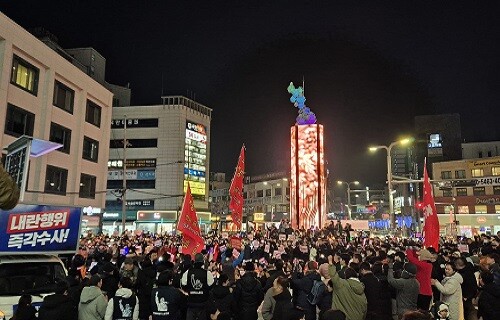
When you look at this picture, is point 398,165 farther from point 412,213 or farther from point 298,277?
point 298,277

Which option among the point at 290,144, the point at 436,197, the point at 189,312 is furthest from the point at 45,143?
the point at 436,197

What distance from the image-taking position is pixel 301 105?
1823 inches

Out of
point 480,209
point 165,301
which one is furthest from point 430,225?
point 480,209

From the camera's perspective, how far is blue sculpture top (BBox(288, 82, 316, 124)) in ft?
147

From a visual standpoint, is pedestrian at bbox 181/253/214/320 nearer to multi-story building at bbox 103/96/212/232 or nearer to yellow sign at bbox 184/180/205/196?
multi-story building at bbox 103/96/212/232

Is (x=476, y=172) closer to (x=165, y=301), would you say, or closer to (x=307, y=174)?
(x=307, y=174)

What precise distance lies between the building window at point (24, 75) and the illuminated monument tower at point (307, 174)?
25658mm

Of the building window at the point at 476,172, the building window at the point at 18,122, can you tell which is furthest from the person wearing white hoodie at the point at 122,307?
the building window at the point at 476,172

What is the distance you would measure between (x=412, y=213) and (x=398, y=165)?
71.7 metres

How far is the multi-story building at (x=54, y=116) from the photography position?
27.5 meters

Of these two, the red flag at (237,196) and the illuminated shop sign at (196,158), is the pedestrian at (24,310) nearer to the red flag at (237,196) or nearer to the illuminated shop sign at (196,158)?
the red flag at (237,196)

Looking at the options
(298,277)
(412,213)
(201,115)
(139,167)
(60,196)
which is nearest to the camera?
(298,277)

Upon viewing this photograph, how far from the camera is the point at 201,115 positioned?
72.2m

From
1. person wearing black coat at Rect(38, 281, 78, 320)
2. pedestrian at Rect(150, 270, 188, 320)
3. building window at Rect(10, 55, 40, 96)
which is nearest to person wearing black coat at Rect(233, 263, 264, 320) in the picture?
pedestrian at Rect(150, 270, 188, 320)
